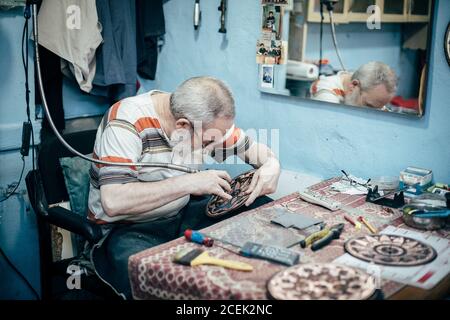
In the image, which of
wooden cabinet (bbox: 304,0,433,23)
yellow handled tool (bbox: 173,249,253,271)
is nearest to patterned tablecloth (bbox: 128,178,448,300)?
yellow handled tool (bbox: 173,249,253,271)

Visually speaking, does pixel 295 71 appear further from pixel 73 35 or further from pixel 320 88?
pixel 73 35

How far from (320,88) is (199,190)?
730mm

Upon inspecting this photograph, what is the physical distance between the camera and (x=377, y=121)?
199cm

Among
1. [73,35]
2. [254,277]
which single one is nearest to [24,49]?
[73,35]

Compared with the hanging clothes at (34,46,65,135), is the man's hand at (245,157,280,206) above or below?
below

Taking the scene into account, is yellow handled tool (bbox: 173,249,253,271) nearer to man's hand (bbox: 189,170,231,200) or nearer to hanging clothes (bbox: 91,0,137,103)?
man's hand (bbox: 189,170,231,200)

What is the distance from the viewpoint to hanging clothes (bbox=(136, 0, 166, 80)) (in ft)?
8.38

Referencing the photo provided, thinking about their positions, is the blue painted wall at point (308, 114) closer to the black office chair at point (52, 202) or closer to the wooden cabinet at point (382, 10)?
the wooden cabinet at point (382, 10)

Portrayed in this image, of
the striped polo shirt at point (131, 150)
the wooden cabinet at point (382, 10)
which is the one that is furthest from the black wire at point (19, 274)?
the wooden cabinet at point (382, 10)

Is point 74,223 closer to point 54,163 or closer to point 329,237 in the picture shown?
point 54,163

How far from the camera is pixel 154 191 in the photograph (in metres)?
1.79

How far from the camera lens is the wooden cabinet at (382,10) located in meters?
1.84

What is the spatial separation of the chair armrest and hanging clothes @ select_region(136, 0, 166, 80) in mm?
1071

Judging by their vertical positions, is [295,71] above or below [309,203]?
above
